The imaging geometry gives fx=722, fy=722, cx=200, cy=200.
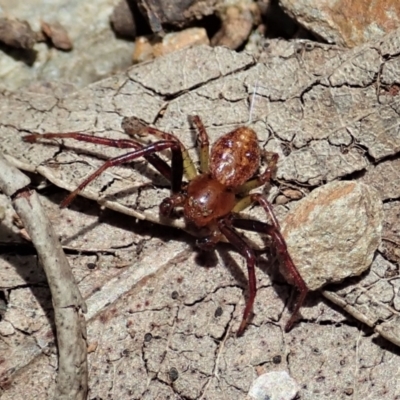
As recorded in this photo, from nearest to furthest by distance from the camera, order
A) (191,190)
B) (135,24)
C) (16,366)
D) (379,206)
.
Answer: (16,366) < (379,206) < (191,190) < (135,24)

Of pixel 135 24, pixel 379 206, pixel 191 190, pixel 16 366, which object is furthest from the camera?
pixel 135 24

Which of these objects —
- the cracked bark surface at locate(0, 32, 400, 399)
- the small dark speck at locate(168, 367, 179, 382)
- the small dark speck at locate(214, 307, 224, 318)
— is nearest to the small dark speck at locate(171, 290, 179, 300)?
the cracked bark surface at locate(0, 32, 400, 399)

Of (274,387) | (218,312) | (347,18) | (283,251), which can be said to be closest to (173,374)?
(218,312)

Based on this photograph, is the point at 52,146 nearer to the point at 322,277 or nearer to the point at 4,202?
the point at 4,202

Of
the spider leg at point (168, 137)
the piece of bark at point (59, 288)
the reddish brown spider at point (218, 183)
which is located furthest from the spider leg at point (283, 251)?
the piece of bark at point (59, 288)

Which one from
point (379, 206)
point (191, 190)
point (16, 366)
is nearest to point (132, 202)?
point (191, 190)

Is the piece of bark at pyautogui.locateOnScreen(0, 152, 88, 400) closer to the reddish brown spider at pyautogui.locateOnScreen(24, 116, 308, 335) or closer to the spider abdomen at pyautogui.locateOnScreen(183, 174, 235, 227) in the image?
the reddish brown spider at pyautogui.locateOnScreen(24, 116, 308, 335)

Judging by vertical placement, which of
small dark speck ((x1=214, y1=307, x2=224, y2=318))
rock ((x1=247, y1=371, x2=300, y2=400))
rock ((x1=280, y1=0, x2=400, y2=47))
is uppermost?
rock ((x1=280, y1=0, x2=400, y2=47))

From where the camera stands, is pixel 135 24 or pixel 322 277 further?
pixel 135 24
